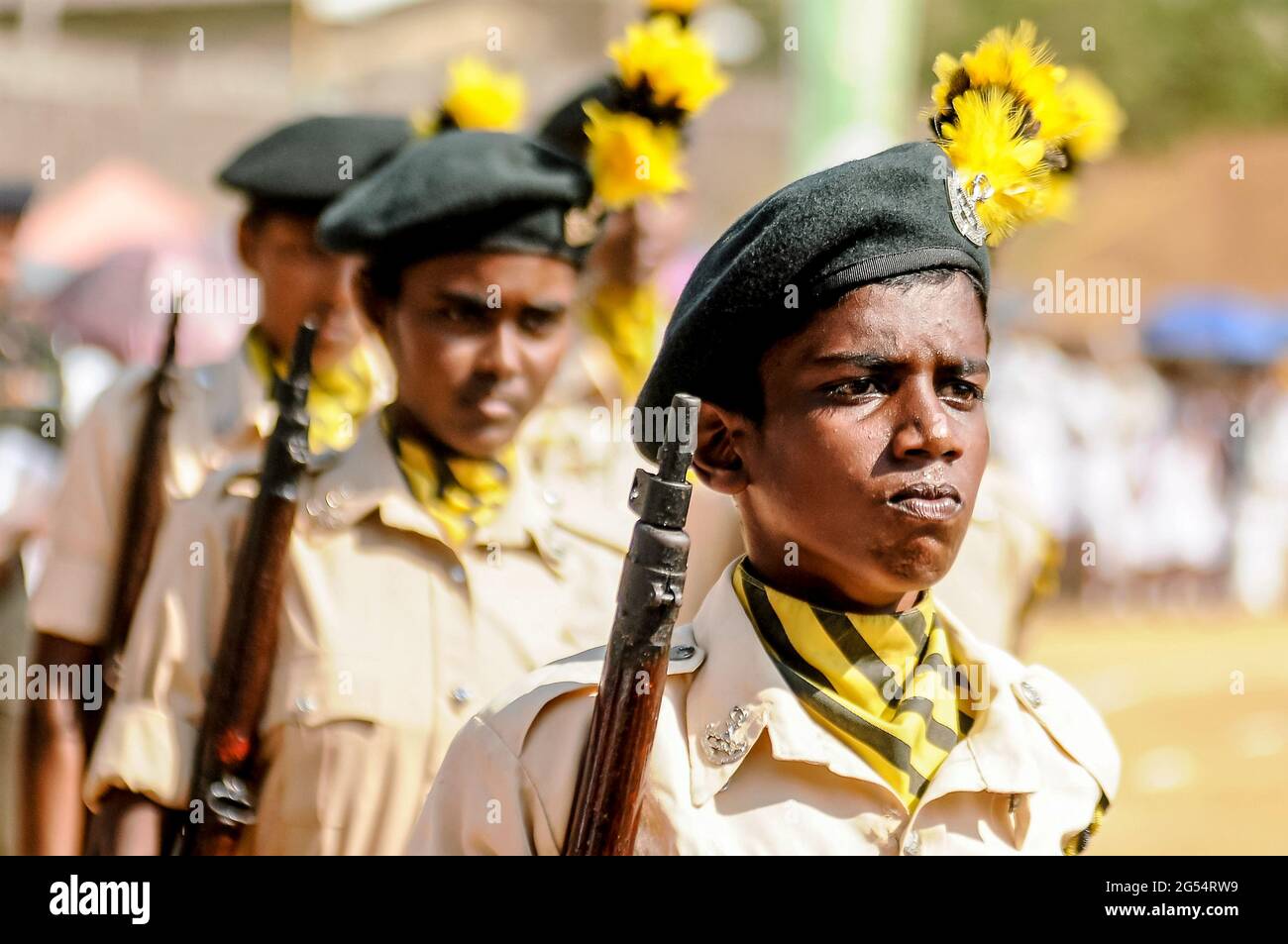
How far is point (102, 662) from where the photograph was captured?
166 inches

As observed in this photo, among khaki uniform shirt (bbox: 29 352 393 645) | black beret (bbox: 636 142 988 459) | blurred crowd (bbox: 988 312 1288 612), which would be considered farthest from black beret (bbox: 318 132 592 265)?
blurred crowd (bbox: 988 312 1288 612)

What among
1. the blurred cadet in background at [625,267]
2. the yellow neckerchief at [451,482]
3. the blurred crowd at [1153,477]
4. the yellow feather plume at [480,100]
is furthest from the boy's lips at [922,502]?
the blurred crowd at [1153,477]

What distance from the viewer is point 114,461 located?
14.3ft

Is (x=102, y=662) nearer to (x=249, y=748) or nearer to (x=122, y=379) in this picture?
(x=122, y=379)

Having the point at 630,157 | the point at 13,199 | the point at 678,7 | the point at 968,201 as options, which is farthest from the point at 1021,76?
the point at 13,199

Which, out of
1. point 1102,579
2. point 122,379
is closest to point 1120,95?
point 1102,579

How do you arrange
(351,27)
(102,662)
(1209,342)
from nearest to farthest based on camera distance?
(102,662), (1209,342), (351,27)

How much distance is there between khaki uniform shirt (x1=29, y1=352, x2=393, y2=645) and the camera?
4195mm

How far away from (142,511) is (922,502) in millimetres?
2430

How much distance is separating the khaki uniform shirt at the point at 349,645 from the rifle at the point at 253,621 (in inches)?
2.0

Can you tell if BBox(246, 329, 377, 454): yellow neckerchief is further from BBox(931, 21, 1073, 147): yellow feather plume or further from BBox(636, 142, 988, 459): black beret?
BBox(931, 21, 1073, 147): yellow feather plume

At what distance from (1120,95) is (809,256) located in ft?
122

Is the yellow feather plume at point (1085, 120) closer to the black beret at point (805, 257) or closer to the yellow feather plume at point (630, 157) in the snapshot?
the black beret at point (805, 257)

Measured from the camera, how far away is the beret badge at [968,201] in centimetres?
251
